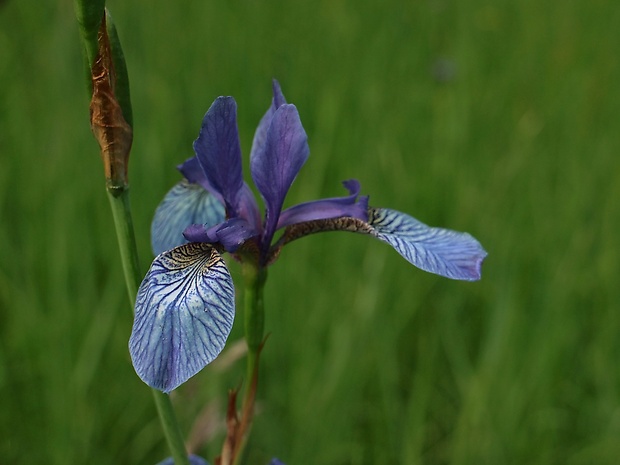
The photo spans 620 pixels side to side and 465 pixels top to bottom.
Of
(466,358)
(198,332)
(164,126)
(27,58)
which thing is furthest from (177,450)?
(27,58)

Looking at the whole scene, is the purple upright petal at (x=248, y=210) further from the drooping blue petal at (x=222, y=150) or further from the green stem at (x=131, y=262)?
the green stem at (x=131, y=262)

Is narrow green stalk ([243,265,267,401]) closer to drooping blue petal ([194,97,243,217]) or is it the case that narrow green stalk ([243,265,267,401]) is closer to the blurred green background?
drooping blue petal ([194,97,243,217])

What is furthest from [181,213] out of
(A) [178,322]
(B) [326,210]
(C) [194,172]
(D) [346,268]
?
(D) [346,268]

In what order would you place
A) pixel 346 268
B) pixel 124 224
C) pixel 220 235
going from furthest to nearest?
pixel 346 268 < pixel 220 235 < pixel 124 224

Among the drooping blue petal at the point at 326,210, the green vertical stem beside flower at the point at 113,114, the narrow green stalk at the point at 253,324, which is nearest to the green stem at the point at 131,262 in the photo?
the green vertical stem beside flower at the point at 113,114

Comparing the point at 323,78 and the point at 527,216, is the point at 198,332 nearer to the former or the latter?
the point at 527,216

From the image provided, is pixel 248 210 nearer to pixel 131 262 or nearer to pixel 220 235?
pixel 220 235
